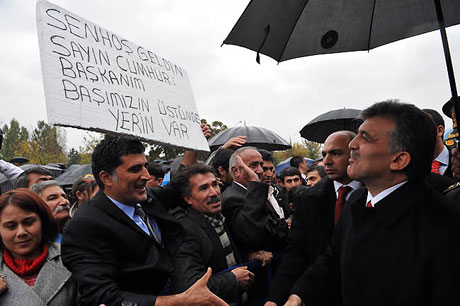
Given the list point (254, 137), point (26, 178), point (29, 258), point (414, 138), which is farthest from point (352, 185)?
point (254, 137)

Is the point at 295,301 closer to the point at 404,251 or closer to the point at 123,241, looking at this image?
the point at 404,251

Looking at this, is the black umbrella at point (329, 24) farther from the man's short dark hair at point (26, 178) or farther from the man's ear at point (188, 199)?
the man's short dark hair at point (26, 178)

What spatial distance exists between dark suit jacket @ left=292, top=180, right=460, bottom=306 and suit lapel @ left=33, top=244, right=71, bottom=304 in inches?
60.3

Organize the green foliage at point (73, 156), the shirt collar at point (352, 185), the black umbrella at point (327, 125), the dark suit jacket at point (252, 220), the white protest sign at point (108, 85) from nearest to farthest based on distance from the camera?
the white protest sign at point (108, 85)
the shirt collar at point (352, 185)
the dark suit jacket at point (252, 220)
the black umbrella at point (327, 125)
the green foliage at point (73, 156)

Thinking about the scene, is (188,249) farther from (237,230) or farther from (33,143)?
(33,143)

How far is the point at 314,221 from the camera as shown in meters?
2.56

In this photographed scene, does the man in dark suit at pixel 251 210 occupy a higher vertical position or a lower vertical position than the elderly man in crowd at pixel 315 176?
lower

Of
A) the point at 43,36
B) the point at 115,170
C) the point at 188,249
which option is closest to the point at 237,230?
A: the point at 188,249

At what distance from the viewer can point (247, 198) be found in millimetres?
2820

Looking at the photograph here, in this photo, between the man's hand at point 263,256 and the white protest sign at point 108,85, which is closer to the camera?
the white protest sign at point 108,85

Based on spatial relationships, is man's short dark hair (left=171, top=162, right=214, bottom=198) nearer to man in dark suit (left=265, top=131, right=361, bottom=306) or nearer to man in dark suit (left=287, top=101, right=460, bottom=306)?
man in dark suit (left=265, top=131, right=361, bottom=306)

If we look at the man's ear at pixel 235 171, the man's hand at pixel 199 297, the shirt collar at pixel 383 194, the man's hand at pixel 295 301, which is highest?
the man's ear at pixel 235 171

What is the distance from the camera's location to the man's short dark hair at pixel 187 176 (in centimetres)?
286

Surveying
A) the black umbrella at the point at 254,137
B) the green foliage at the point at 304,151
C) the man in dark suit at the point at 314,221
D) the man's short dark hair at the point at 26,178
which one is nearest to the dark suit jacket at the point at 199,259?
the man in dark suit at the point at 314,221
